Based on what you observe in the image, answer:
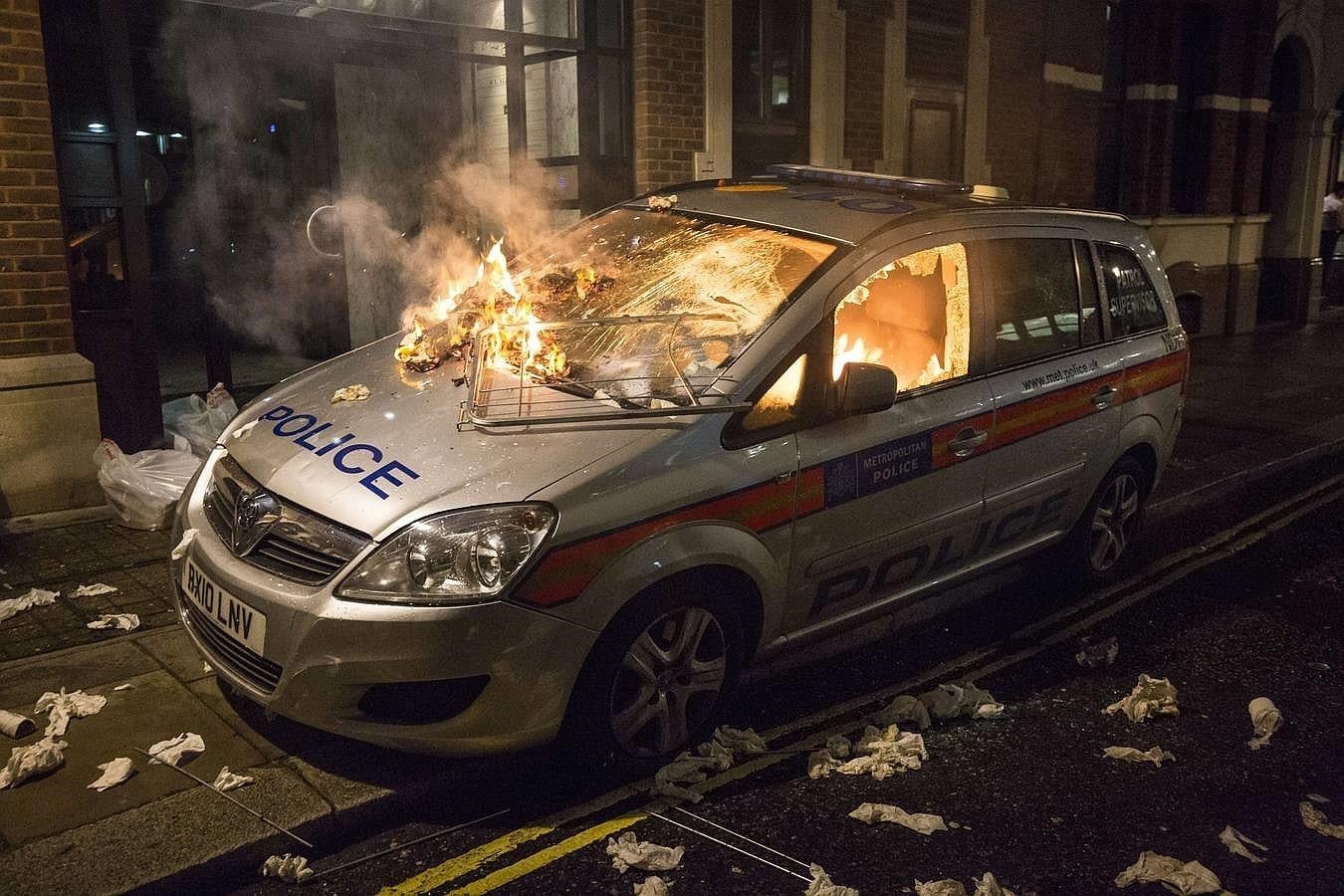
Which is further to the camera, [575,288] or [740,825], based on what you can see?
[575,288]

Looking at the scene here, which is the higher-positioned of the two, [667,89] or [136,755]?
[667,89]

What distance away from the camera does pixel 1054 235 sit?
17.1 feet

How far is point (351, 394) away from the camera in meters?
4.25

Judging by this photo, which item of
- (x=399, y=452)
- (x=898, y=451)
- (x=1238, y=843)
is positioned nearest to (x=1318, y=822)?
(x=1238, y=843)

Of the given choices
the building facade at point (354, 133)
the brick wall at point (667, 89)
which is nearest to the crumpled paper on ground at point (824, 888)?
the building facade at point (354, 133)

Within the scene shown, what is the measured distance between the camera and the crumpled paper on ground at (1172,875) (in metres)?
3.32

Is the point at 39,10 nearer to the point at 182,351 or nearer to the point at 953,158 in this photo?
the point at 182,351

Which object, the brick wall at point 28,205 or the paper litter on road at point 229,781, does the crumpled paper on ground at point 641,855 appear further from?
the brick wall at point 28,205

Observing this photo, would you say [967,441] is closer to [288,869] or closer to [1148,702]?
[1148,702]

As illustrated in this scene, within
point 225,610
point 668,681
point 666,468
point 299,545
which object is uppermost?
point 666,468

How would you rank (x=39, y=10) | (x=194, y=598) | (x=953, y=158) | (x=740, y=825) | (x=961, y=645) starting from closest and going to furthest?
1. (x=740, y=825)
2. (x=194, y=598)
3. (x=961, y=645)
4. (x=39, y=10)
5. (x=953, y=158)

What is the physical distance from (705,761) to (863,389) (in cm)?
139

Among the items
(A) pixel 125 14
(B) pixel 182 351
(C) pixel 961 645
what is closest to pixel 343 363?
(C) pixel 961 645

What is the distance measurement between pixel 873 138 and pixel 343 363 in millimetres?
7858
